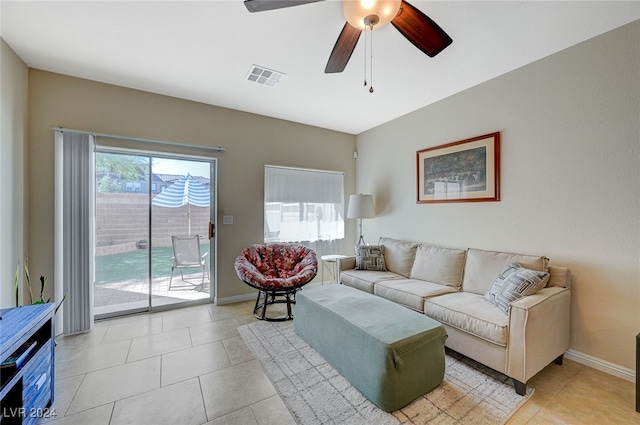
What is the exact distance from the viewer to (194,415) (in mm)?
1601

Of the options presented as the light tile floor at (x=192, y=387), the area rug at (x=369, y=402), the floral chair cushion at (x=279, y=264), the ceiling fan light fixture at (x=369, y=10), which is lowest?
the light tile floor at (x=192, y=387)

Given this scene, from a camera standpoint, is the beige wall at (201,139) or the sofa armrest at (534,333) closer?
the sofa armrest at (534,333)

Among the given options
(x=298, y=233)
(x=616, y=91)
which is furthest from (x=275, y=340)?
(x=616, y=91)

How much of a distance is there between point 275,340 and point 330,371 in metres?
0.72

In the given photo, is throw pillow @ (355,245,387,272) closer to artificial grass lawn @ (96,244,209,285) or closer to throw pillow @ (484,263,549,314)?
throw pillow @ (484,263,549,314)

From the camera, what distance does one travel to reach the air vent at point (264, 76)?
2.63 m

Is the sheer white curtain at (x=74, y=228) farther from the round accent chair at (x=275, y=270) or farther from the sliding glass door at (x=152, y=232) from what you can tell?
the round accent chair at (x=275, y=270)

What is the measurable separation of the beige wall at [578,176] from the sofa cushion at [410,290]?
74cm

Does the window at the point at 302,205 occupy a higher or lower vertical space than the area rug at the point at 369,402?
higher

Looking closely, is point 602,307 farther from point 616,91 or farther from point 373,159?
point 373,159

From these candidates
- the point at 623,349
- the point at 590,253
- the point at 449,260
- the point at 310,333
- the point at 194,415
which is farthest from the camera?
the point at 449,260

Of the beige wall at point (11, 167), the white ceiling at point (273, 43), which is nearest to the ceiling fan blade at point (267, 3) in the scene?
the white ceiling at point (273, 43)

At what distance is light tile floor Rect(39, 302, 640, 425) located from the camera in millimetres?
1592

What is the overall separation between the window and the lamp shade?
2.13ft
